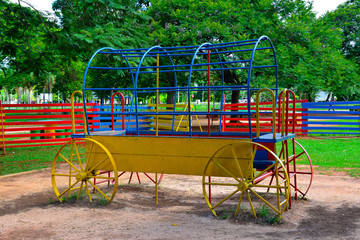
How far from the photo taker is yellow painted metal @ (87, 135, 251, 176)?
587 cm

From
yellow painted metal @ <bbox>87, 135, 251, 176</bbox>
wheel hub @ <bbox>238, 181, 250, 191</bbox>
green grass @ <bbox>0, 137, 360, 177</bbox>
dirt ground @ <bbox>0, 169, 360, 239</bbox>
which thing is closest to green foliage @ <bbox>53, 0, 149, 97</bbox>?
green grass @ <bbox>0, 137, 360, 177</bbox>

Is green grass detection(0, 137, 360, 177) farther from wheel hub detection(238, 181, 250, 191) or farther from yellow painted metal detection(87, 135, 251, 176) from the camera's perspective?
yellow painted metal detection(87, 135, 251, 176)

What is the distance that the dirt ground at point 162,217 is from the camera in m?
5.04

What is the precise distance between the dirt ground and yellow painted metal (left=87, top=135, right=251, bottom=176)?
2.18ft

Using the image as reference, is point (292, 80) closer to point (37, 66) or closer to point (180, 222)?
point (37, 66)

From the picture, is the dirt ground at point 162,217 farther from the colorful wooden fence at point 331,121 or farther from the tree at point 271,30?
the tree at point 271,30

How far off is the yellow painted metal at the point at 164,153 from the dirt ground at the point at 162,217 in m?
0.66

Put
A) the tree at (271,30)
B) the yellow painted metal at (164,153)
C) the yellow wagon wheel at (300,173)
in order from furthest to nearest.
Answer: the tree at (271,30), the yellow wagon wheel at (300,173), the yellow painted metal at (164,153)

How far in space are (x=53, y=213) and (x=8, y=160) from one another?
6.34 metres

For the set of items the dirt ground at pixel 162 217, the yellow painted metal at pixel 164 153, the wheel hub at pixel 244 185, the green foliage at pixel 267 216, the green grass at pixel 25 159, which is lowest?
the green grass at pixel 25 159

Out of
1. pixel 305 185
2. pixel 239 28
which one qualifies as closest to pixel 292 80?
pixel 239 28

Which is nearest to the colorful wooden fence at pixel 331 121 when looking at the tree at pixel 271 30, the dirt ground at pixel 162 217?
the tree at pixel 271 30

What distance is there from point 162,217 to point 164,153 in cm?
97

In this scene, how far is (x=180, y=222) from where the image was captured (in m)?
5.54
